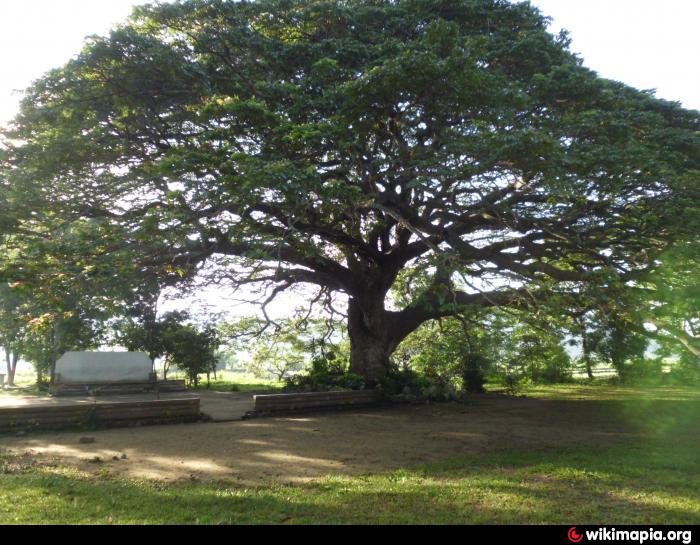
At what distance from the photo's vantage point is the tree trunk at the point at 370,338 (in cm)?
1725

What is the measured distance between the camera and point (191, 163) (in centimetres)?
968

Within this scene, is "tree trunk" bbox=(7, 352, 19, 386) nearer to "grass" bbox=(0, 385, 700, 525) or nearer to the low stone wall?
the low stone wall

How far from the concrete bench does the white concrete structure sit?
35.1 ft

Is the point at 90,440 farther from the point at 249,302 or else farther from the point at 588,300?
the point at 588,300

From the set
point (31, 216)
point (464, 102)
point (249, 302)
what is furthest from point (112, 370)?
point (464, 102)

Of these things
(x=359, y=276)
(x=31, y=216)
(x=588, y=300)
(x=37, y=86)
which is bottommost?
(x=588, y=300)

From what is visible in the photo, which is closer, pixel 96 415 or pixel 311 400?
pixel 96 415

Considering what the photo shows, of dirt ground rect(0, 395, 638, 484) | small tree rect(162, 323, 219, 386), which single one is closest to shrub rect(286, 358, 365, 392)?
dirt ground rect(0, 395, 638, 484)

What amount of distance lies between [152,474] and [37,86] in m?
8.89

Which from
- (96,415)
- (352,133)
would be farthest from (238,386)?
→ (352,133)

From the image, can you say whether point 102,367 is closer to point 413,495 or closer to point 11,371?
point 413,495

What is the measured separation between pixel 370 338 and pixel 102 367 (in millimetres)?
11466

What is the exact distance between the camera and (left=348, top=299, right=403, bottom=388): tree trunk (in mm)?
17250

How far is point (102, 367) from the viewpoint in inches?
818
